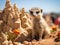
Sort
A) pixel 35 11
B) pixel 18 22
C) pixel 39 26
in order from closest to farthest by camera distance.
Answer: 1. pixel 35 11
2. pixel 18 22
3. pixel 39 26

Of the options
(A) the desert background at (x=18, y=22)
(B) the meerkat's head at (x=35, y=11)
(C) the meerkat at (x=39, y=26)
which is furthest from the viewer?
(C) the meerkat at (x=39, y=26)

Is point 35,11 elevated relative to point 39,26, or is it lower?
elevated

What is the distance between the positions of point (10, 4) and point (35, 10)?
0.36m

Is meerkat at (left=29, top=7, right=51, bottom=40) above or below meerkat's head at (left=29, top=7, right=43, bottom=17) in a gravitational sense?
below

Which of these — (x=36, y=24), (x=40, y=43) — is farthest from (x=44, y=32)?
(x=40, y=43)

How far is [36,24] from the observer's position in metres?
3.28

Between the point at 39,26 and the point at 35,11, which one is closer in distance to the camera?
the point at 35,11

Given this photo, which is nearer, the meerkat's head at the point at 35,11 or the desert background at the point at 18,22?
the desert background at the point at 18,22

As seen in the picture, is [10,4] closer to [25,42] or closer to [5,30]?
[5,30]

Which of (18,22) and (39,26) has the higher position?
(18,22)

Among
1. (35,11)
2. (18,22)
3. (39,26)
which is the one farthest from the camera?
(39,26)

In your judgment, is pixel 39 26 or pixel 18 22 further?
pixel 39 26

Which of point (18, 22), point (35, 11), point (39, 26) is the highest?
point (35, 11)

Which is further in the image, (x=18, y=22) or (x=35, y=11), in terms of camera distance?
(x=18, y=22)
